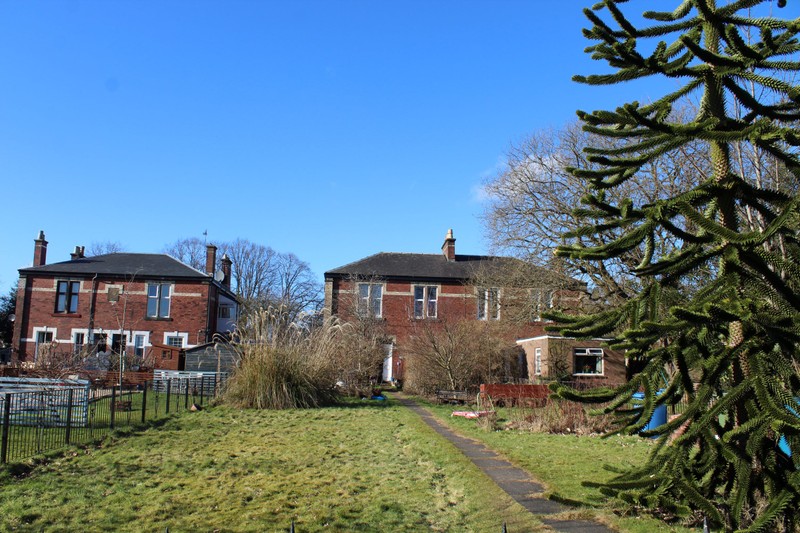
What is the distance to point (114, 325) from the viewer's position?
3722 cm

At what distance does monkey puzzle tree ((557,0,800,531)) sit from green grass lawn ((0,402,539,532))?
1807 millimetres

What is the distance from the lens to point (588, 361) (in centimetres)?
3288

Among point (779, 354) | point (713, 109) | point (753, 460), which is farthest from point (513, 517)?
point (713, 109)

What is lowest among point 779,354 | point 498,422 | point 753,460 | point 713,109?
point 498,422

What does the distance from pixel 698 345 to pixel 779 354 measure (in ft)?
1.90

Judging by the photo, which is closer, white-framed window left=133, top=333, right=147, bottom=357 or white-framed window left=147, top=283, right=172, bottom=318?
white-framed window left=133, top=333, right=147, bottom=357

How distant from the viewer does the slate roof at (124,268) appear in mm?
37438

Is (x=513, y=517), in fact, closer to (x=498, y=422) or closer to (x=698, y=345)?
(x=698, y=345)

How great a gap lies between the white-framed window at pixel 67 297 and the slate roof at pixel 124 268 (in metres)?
0.87

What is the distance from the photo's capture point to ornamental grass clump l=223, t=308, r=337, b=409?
58.1 ft

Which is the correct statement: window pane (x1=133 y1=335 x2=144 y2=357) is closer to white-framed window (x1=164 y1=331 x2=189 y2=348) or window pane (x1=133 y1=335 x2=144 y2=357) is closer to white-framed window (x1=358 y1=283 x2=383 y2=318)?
white-framed window (x1=164 y1=331 x2=189 y2=348)

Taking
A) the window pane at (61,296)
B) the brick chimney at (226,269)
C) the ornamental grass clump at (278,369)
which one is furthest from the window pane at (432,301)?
the window pane at (61,296)

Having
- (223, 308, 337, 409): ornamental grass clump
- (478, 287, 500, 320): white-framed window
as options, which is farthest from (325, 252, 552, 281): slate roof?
(223, 308, 337, 409): ornamental grass clump

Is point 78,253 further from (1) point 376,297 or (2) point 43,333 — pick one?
(1) point 376,297
